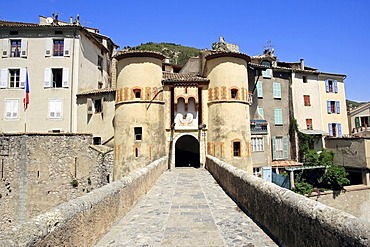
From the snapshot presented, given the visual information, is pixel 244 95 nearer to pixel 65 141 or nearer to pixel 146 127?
pixel 146 127

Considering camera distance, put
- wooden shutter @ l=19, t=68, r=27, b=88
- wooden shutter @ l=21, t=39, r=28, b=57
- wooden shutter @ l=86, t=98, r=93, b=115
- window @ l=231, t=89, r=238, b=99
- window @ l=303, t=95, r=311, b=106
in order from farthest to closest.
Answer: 1. window @ l=303, t=95, r=311, b=106
2. wooden shutter @ l=21, t=39, r=28, b=57
3. wooden shutter @ l=19, t=68, r=27, b=88
4. wooden shutter @ l=86, t=98, r=93, b=115
5. window @ l=231, t=89, r=238, b=99

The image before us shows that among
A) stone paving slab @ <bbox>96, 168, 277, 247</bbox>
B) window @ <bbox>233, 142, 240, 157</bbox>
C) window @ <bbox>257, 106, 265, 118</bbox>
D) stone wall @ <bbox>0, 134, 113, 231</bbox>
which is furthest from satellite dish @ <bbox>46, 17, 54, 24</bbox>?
stone paving slab @ <bbox>96, 168, 277, 247</bbox>

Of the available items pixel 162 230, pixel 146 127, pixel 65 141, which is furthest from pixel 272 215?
pixel 65 141

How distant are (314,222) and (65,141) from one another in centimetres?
2171

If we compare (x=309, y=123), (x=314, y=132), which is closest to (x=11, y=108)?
(x=314, y=132)

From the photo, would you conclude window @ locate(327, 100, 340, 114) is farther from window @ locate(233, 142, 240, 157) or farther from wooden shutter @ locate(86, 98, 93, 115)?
wooden shutter @ locate(86, 98, 93, 115)

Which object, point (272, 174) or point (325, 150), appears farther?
point (325, 150)

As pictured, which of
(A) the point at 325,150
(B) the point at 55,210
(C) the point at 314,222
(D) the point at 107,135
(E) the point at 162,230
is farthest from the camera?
(A) the point at 325,150

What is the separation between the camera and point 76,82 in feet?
83.8

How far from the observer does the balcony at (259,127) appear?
26.5 meters

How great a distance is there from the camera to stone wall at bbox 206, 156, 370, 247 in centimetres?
298

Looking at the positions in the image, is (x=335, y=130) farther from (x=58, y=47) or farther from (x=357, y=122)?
(x=58, y=47)

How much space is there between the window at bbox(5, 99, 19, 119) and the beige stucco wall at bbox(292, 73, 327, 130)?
1100 inches

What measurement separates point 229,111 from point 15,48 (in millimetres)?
20595
